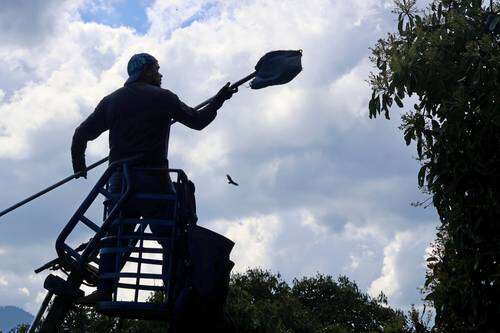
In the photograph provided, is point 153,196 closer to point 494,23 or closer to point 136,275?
point 136,275

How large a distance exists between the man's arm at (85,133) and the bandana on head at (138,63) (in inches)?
16.8

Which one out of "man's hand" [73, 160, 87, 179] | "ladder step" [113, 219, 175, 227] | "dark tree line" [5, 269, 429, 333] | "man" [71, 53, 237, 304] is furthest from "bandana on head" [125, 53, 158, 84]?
"dark tree line" [5, 269, 429, 333]

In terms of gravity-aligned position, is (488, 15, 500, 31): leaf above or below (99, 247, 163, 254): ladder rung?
above

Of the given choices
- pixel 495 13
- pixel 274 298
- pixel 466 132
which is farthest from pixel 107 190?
pixel 274 298

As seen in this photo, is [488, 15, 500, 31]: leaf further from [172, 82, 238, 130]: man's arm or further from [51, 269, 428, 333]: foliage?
[51, 269, 428, 333]: foliage

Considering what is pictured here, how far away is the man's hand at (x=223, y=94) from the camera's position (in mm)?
8578

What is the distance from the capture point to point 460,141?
11.7 metres

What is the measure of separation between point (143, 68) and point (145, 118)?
23.9 inches

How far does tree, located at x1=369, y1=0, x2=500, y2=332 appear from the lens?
37.7ft

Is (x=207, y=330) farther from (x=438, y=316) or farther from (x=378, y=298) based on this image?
(x=378, y=298)

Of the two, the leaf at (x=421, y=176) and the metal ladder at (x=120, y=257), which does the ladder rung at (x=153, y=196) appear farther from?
the leaf at (x=421, y=176)

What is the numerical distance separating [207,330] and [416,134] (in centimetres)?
619

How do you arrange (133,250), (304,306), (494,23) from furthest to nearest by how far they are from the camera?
(304,306) → (494,23) → (133,250)

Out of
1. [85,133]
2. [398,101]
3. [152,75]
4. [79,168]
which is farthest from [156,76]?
[398,101]
